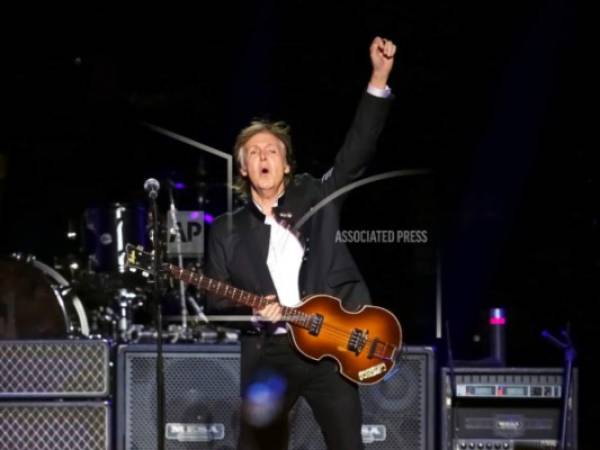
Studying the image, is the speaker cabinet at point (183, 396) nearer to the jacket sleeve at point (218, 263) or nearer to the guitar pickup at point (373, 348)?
the jacket sleeve at point (218, 263)

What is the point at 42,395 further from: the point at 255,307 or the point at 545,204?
the point at 545,204

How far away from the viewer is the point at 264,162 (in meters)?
4.41

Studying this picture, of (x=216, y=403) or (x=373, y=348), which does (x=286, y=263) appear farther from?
(x=216, y=403)

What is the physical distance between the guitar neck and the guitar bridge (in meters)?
0.23

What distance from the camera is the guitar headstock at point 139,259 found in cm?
420

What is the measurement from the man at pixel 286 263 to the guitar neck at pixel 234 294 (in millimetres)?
42

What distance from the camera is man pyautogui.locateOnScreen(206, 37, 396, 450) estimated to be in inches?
164

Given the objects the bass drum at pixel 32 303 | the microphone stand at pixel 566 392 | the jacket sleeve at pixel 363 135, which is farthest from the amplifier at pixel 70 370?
the microphone stand at pixel 566 392

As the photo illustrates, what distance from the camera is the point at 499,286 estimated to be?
7.77 meters

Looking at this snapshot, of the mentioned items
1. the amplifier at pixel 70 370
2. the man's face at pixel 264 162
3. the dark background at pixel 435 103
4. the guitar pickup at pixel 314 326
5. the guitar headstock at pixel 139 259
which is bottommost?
the amplifier at pixel 70 370

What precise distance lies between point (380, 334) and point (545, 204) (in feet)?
12.3

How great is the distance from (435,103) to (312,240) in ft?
10.9

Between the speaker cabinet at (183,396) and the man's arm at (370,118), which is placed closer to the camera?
the man's arm at (370,118)

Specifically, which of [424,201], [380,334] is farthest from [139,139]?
[380,334]
